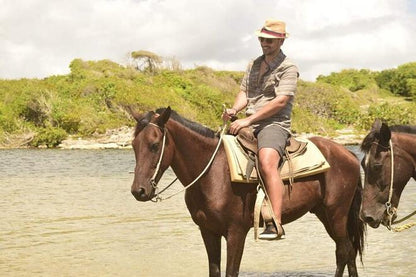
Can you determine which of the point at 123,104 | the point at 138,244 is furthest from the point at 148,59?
the point at 138,244

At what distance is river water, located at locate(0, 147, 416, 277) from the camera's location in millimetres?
8930

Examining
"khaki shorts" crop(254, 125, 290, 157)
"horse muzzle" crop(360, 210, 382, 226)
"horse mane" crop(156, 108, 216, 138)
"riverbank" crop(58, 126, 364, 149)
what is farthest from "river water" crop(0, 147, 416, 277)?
"riverbank" crop(58, 126, 364, 149)

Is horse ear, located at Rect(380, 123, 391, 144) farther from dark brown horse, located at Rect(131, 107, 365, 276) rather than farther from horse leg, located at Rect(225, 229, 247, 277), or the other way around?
horse leg, located at Rect(225, 229, 247, 277)

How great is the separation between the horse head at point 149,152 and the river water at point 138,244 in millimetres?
3295

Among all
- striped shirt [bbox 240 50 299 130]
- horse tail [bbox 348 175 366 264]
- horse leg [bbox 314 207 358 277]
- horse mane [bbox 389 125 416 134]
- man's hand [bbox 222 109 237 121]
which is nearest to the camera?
horse mane [bbox 389 125 416 134]

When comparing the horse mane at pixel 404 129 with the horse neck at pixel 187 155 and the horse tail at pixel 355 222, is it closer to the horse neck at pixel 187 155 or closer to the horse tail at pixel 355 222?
the horse neck at pixel 187 155

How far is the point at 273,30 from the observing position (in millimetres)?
6328

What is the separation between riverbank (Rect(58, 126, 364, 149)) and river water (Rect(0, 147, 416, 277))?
41353 mm

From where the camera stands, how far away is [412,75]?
106250 millimetres

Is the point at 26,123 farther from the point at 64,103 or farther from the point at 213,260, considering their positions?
the point at 213,260

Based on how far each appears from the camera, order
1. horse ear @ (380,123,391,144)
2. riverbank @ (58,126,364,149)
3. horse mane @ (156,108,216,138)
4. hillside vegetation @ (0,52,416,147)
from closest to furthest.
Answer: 1. horse ear @ (380,123,391,144)
2. horse mane @ (156,108,216,138)
3. riverbank @ (58,126,364,149)
4. hillside vegetation @ (0,52,416,147)

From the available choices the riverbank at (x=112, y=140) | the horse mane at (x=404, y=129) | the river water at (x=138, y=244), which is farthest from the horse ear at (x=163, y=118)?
the riverbank at (x=112, y=140)

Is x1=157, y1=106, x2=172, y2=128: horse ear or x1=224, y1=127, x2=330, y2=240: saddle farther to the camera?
x1=224, y1=127, x2=330, y2=240: saddle

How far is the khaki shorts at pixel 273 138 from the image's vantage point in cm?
621
